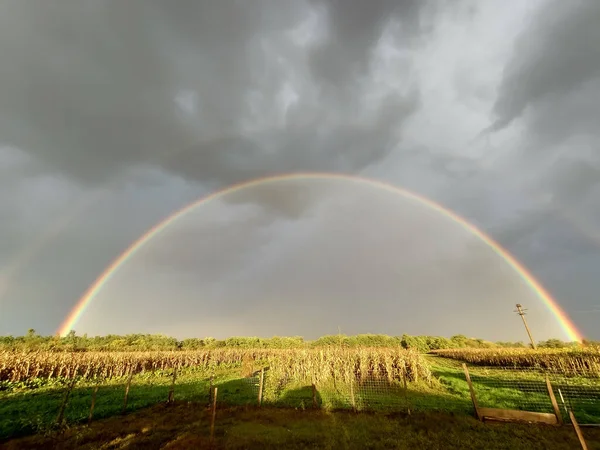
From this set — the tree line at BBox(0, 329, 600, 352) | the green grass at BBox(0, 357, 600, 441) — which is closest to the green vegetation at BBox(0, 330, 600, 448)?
the green grass at BBox(0, 357, 600, 441)

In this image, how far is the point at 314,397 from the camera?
1947 cm

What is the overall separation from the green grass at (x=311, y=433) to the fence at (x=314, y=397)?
174 cm

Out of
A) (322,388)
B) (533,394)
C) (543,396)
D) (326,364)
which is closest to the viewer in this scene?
(543,396)

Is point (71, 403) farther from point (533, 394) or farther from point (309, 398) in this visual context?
point (533, 394)

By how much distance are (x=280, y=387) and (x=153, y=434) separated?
13.5 meters

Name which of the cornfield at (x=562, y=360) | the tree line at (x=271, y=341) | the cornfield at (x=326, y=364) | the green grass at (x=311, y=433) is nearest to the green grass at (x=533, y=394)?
the cornfield at (x=326, y=364)

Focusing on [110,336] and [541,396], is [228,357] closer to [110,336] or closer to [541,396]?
[541,396]

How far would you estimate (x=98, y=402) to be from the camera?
21531 mm

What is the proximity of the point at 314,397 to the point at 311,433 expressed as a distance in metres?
5.32

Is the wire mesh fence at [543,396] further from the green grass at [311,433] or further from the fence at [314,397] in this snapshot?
the green grass at [311,433]

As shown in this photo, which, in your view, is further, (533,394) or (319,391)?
(319,391)

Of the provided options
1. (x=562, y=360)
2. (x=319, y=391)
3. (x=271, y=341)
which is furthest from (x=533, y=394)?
(x=271, y=341)

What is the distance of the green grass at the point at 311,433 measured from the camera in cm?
1251

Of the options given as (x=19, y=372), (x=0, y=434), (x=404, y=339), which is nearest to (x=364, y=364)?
(x=0, y=434)
